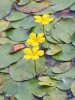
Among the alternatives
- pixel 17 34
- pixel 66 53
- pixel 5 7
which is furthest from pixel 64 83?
pixel 5 7

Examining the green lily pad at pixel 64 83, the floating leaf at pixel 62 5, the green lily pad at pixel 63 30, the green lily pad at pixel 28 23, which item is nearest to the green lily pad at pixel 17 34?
the green lily pad at pixel 28 23

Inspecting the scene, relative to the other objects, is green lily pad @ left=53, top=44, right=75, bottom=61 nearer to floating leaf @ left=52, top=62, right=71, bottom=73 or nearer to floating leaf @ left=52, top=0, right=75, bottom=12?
floating leaf @ left=52, top=62, right=71, bottom=73

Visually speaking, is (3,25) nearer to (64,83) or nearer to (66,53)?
(66,53)

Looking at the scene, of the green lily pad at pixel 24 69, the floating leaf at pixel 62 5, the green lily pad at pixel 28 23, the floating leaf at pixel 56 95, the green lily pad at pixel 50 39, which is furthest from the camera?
the floating leaf at pixel 62 5

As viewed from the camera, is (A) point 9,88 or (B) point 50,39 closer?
(A) point 9,88

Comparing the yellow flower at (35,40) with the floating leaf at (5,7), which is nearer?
the yellow flower at (35,40)

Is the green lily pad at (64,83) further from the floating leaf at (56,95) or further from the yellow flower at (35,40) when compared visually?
the yellow flower at (35,40)

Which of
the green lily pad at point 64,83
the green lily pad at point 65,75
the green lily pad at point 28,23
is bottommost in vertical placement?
the green lily pad at point 64,83
